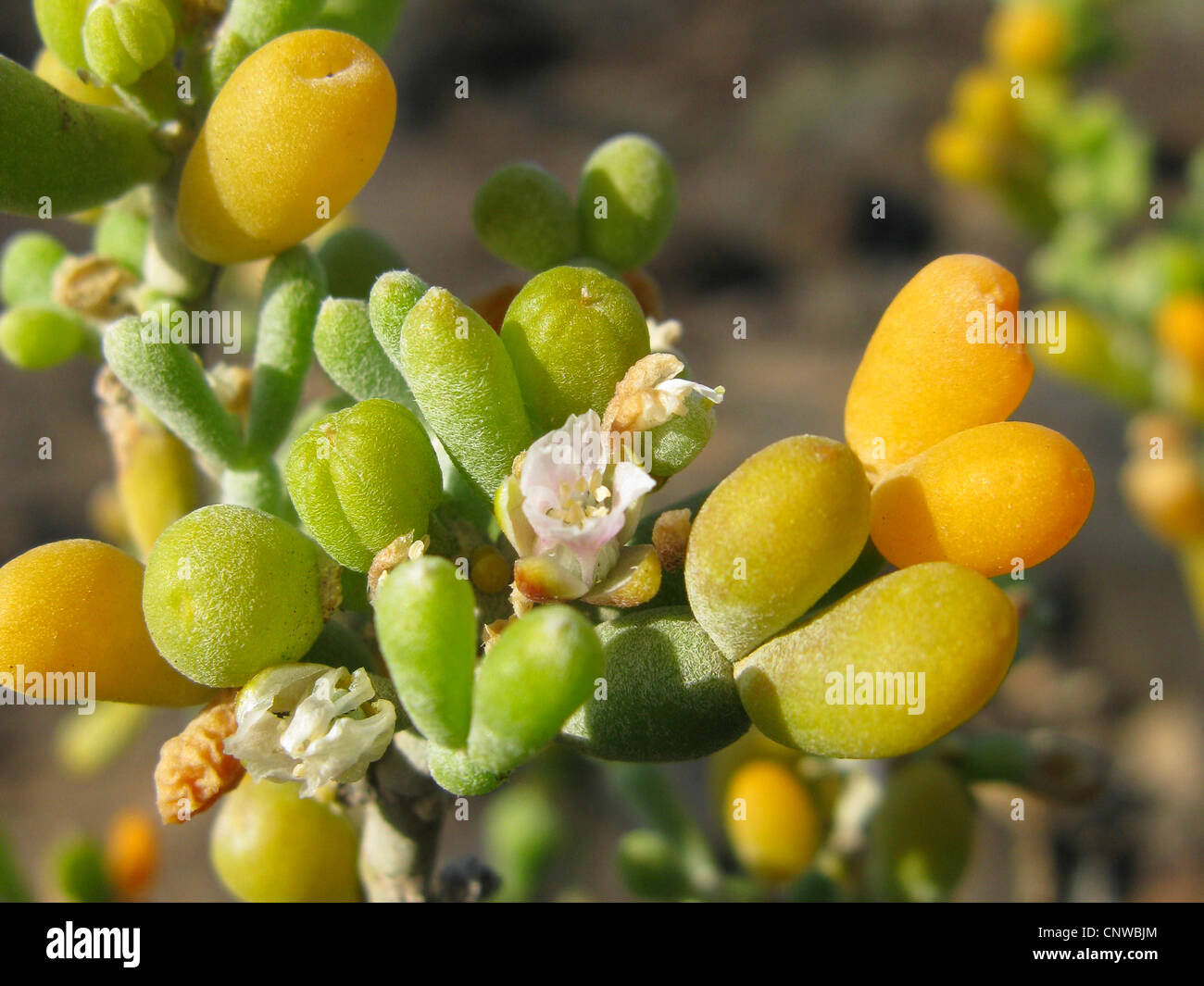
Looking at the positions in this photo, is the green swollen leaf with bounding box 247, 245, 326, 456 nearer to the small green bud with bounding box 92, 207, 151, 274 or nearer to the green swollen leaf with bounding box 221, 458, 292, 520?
the green swollen leaf with bounding box 221, 458, 292, 520

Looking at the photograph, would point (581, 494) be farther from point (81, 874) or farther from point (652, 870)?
point (81, 874)

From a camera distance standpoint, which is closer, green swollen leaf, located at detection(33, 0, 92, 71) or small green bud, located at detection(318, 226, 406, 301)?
green swollen leaf, located at detection(33, 0, 92, 71)

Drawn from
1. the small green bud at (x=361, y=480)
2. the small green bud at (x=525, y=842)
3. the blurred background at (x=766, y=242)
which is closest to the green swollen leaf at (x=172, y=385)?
the small green bud at (x=361, y=480)

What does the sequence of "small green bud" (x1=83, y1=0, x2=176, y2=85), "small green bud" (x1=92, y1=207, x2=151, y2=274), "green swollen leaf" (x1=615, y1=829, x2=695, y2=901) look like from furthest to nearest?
"green swollen leaf" (x1=615, y1=829, x2=695, y2=901)
"small green bud" (x1=92, y1=207, x2=151, y2=274)
"small green bud" (x1=83, y1=0, x2=176, y2=85)

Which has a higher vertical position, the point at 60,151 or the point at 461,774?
the point at 60,151

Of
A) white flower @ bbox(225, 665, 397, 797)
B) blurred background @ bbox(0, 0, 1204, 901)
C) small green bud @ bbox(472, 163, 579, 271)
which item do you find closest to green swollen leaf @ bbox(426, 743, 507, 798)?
white flower @ bbox(225, 665, 397, 797)

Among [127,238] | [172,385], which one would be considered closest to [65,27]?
[127,238]

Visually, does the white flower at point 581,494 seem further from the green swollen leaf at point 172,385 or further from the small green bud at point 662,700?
the green swollen leaf at point 172,385
